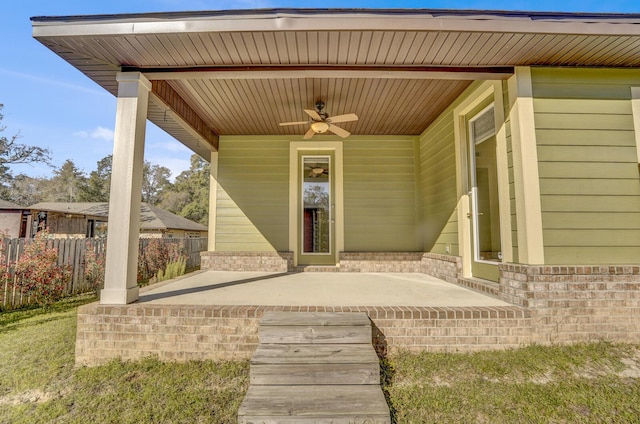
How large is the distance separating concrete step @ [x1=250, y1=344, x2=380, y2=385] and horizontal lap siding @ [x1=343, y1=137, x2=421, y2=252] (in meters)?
3.55

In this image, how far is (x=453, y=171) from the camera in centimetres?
432

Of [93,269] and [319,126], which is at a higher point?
[319,126]

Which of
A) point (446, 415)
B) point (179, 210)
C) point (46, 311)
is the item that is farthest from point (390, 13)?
point (179, 210)

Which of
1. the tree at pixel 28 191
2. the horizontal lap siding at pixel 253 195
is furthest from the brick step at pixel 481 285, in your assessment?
Result: the tree at pixel 28 191

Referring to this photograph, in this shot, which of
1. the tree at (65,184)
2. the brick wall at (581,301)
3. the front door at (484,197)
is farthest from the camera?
the tree at (65,184)

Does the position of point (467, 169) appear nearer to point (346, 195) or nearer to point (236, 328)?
point (346, 195)

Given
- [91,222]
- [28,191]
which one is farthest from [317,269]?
[28,191]

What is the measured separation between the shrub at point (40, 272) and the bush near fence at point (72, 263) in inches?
2.5

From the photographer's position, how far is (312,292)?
3504mm

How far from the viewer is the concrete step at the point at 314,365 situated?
203 cm

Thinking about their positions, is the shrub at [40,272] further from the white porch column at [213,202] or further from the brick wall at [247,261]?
the white porch column at [213,202]

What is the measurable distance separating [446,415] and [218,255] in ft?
15.5

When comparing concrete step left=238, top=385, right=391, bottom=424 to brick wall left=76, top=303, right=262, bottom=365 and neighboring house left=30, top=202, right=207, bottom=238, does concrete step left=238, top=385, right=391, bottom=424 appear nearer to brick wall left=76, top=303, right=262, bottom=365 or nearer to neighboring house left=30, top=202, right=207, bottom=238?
brick wall left=76, top=303, right=262, bottom=365

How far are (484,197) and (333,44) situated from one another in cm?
266
